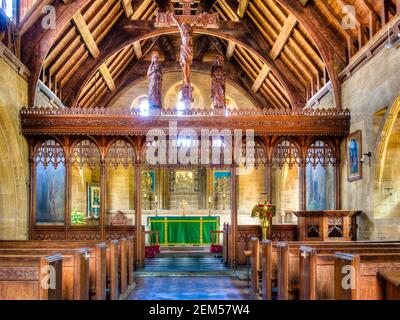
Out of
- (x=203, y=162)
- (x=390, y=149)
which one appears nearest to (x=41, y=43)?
(x=203, y=162)

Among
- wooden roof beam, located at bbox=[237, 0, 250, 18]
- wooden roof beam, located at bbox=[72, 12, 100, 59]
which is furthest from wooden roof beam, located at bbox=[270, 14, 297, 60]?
wooden roof beam, located at bbox=[72, 12, 100, 59]

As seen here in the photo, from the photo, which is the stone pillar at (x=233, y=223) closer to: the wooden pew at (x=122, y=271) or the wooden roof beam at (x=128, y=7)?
the wooden pew at (x=122, y=271)

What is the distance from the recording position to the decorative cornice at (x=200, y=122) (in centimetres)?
1152

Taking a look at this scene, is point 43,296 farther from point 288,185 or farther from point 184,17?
Answer: point 288,185

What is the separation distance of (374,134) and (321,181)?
15.9 feet

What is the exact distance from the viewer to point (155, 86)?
41.4 ft

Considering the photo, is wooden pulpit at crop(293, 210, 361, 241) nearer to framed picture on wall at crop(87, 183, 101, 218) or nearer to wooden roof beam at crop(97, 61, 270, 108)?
wooden roof beam at crop(97, 61, 270, 108)

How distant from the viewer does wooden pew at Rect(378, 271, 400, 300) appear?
13.5 feet

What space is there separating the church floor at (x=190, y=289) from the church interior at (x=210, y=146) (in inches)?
1.4

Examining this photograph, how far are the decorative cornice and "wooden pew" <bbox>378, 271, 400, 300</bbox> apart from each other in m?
7.40

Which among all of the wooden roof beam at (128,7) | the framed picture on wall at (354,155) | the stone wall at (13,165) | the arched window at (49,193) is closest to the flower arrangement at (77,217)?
the arched window at (49,193)

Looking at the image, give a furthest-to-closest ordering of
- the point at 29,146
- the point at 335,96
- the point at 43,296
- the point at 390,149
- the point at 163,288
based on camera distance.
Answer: the point at 335,96
the point at 29,146
the point at 390,149
the point at 163,288
the point at 43,296

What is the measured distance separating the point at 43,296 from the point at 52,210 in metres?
11.8
